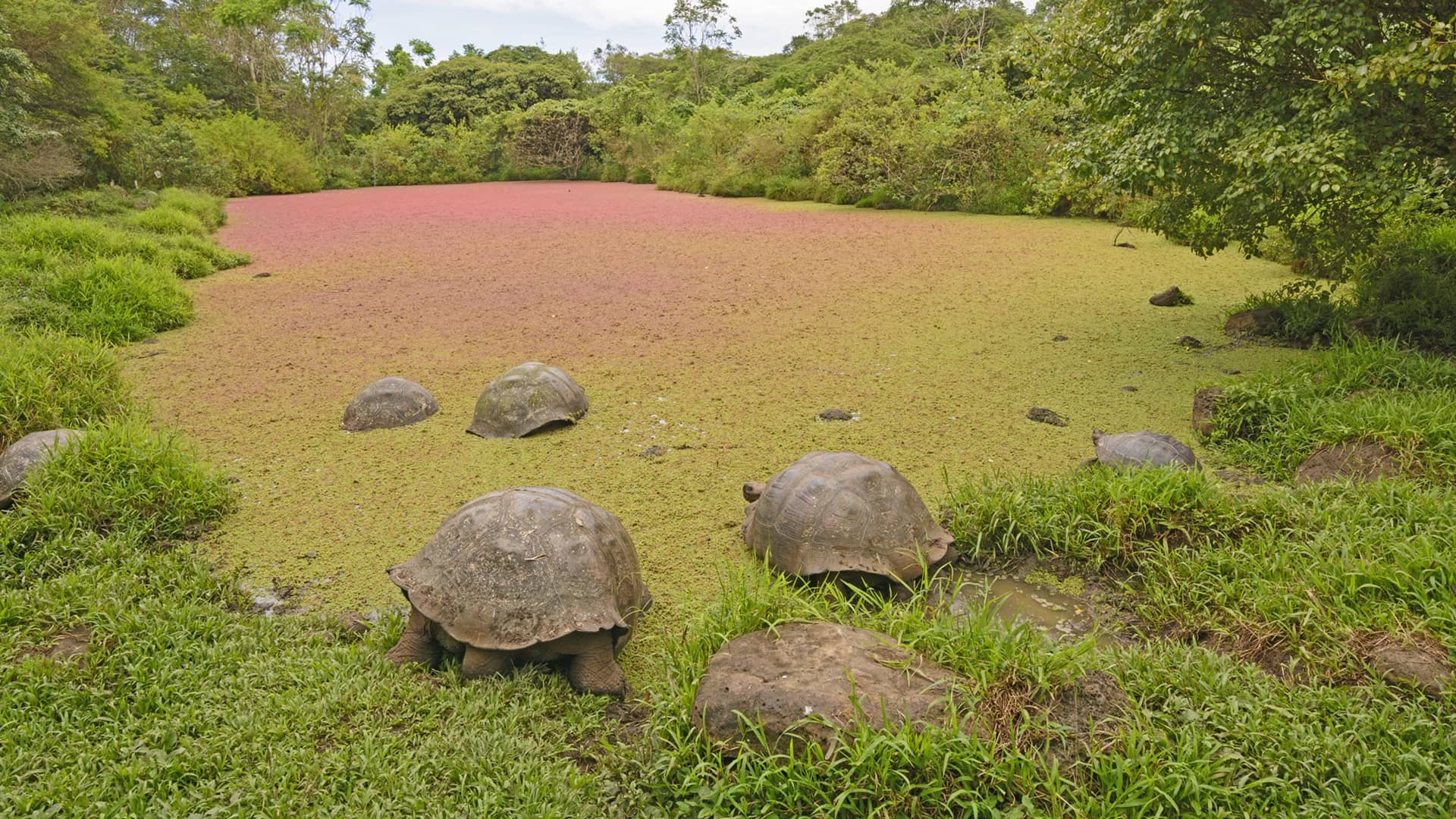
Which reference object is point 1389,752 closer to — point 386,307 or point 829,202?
point 386,307

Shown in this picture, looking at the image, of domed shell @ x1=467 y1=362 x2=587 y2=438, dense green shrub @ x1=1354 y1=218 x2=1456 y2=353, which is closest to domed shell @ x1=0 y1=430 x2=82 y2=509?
domed shell @ x1=467 y1=362 x2=587 y2=438

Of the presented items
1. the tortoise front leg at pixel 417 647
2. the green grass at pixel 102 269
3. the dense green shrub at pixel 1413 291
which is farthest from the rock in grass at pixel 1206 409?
the green grass at pixel 102 269

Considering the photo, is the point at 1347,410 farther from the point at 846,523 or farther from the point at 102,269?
the point at 102,269

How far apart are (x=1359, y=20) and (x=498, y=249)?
8.58 meters

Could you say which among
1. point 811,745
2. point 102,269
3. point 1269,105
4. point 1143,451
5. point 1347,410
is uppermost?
point 1269,105

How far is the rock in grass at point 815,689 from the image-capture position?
6.07 ft

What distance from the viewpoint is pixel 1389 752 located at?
178 centimetres

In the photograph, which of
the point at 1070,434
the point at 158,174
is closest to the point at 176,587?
the point at 1070,434

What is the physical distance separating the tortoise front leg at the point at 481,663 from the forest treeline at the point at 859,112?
12.7ft

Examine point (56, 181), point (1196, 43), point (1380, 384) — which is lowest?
point (1380, 384)

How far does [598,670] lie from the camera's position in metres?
2.27

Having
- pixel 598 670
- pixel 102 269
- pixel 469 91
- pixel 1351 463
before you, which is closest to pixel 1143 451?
pixel 1351 463

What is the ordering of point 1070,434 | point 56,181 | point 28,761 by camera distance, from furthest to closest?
point 56,181 < point 1070,434 < point 28,761

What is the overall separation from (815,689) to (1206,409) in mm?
3084
